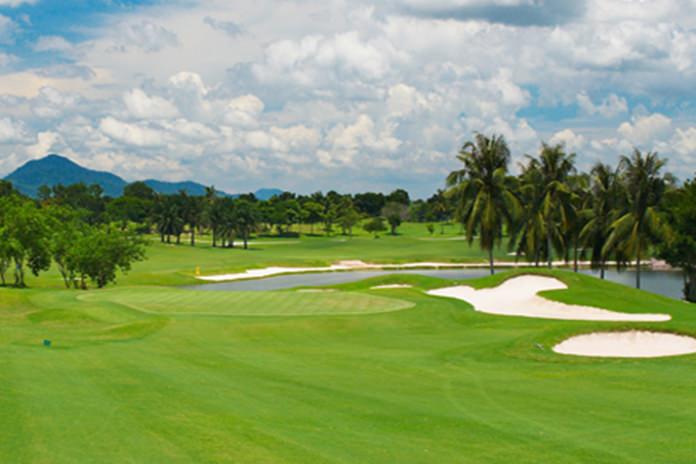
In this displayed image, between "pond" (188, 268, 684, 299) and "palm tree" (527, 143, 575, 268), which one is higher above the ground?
"palm tree" (527, 143, 575, 268)

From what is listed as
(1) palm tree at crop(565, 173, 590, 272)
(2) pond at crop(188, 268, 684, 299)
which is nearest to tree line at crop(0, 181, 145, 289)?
(2) pond at crop(188, 268, 684, 299)

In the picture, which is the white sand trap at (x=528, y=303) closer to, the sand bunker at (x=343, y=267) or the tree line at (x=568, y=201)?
the tree line at (x=568, y=201)

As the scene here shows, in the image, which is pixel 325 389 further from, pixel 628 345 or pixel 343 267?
pixel 343 267

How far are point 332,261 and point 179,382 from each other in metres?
89.7

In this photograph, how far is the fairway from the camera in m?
9.85

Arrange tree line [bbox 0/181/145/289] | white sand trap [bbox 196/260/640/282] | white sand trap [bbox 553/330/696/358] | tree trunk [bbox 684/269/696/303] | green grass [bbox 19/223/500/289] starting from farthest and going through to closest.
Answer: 1. white sand trap [bbox 196/260/640/282]
2. green grass [bbox 19/223/500/289]
3. tree trunk [bbox 684/269/696/303]
4. tree line [bbox 0/181/145/289]
5. white sand trap [bbox 553/330/696/358]

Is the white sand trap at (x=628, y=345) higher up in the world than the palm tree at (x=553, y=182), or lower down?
lower down

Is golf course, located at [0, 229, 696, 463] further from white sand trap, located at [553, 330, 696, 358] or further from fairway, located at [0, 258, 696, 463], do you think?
white sand trap, located at [553, 330, 696, 358]

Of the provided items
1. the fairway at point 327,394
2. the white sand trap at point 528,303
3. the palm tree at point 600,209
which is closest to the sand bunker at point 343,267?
the palm tree at point 600,209

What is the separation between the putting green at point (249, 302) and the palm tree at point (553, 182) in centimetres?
2274

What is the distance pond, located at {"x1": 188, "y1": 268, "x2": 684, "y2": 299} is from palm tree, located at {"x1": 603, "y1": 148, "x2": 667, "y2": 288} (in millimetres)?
12174

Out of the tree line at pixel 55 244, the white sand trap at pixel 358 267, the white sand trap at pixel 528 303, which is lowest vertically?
the white sand trap at pixel 358 267

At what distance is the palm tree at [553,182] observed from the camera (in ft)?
177

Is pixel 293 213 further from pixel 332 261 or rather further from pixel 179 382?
pixel 179 382
